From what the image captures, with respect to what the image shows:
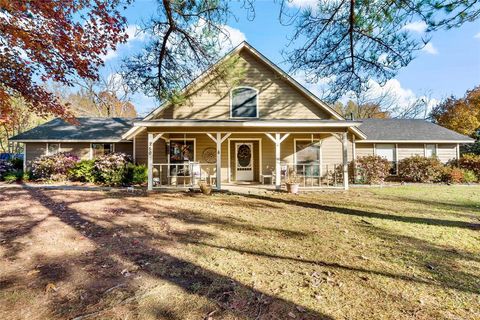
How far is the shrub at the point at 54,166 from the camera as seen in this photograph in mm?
13453

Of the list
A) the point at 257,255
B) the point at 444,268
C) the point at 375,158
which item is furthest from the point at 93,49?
the point at 375,158

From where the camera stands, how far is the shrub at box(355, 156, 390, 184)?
1363cm

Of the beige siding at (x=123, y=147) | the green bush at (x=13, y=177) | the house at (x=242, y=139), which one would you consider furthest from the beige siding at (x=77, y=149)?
the green bush at (x=13, y=177)

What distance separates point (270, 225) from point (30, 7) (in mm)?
8017

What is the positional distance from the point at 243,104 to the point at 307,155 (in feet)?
14.3

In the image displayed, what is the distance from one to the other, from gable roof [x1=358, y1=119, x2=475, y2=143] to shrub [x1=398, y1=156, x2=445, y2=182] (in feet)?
4.81

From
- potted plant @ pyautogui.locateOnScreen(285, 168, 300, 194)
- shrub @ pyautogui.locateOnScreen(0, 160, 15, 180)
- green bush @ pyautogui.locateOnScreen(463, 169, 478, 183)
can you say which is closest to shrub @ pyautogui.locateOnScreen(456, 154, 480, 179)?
green bush @ pyautogui.locateOnScreen(463, 169, 478, 183)

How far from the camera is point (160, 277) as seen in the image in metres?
3.37

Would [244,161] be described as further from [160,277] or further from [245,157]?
[160,277]

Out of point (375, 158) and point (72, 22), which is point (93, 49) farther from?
point (375, 158)

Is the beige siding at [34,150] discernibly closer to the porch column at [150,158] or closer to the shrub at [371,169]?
the porch column at [150,158]

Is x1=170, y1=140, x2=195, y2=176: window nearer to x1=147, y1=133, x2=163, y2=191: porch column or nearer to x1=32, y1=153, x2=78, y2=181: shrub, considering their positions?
x1=147, y1=133, x2=163, y2=191: porch column

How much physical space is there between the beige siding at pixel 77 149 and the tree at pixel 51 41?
6.74 m

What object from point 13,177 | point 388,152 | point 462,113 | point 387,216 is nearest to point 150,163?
point 387,216
